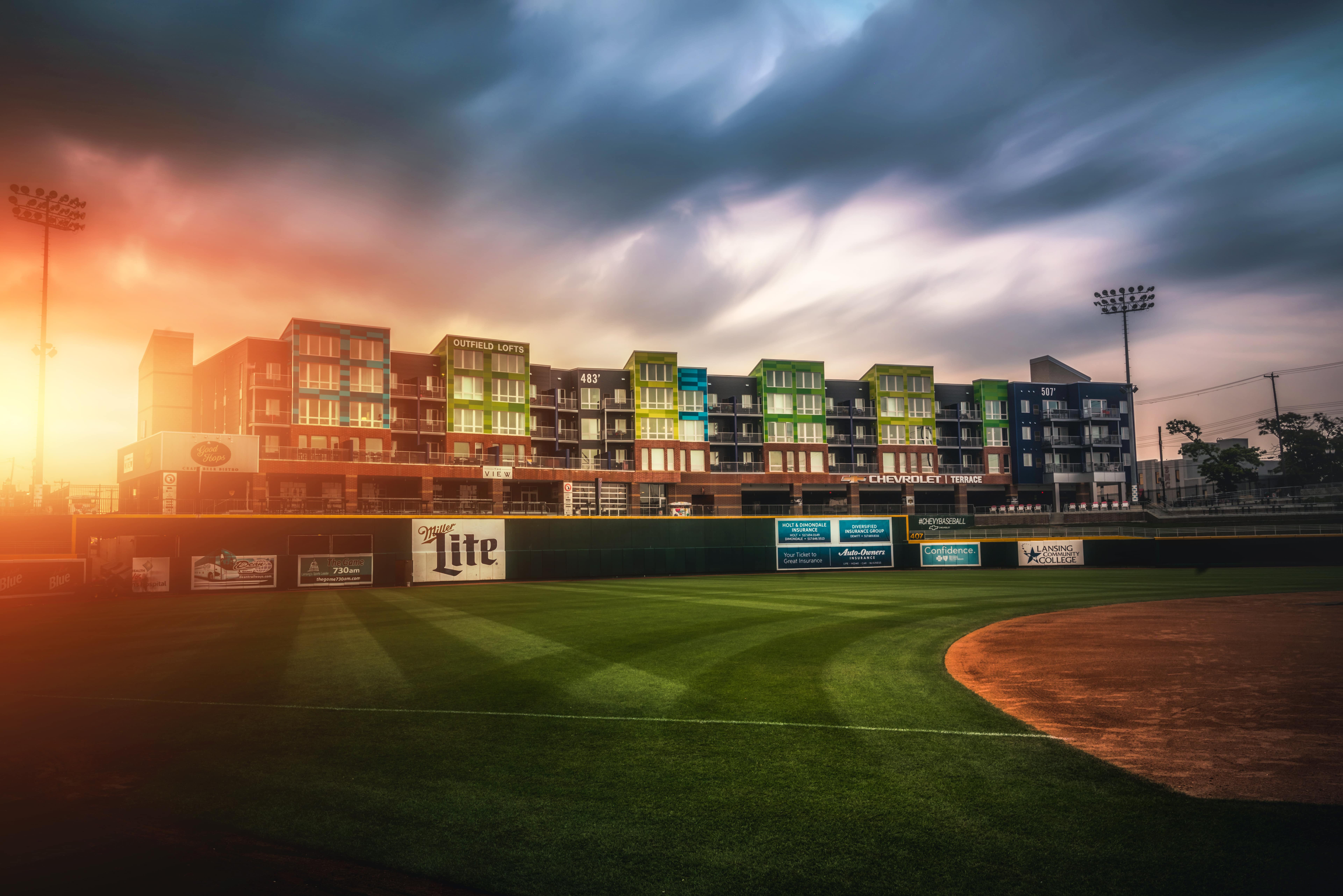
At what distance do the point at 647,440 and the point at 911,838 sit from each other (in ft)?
207

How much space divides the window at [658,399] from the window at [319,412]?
26.9 metres

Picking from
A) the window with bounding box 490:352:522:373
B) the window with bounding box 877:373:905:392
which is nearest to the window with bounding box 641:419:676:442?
the window with bounding box 490:352:522:373

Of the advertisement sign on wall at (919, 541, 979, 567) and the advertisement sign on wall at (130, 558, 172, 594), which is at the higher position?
the advertisement sign on wall at (130, 558, 172, 594)

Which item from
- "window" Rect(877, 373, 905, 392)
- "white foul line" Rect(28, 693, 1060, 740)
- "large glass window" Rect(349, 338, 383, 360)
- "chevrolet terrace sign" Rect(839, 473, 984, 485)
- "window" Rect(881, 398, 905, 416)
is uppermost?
"large glass window" Rect(349, 338, 383, 360)

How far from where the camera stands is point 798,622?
1903 cm

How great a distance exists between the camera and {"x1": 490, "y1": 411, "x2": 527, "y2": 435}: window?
210 ft

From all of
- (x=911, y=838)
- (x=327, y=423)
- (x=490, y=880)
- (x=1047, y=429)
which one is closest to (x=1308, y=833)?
(x=911, y=838)

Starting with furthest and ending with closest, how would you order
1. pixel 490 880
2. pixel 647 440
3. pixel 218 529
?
pixel 647 440
pixel 218 529
pixel 490 880

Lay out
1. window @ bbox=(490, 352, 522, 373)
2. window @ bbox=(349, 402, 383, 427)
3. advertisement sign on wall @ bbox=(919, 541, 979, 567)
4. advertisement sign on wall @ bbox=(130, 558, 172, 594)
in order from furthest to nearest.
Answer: window @ bbox=(490, 352, 522, 373), window @ bbox=(349, 402, 383, 427), advertisement sign on wall @ bbox=(919, 541, 979, 567), advertisement sign on wall @ bbox=(130, 558, 172, 594)

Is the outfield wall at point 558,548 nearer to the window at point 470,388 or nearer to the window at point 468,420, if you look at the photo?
the window at point 468,420

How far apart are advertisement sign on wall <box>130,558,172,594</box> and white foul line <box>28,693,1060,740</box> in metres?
25.7

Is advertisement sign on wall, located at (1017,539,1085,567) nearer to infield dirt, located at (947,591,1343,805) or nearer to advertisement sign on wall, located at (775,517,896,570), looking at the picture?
advertisement sign on wall, located at (775,517,896,570)

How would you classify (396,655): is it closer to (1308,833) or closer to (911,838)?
(911,838)

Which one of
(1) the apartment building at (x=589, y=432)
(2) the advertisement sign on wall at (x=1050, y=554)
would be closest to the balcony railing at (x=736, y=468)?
(1) the apartment building at (x=589, y=432)
